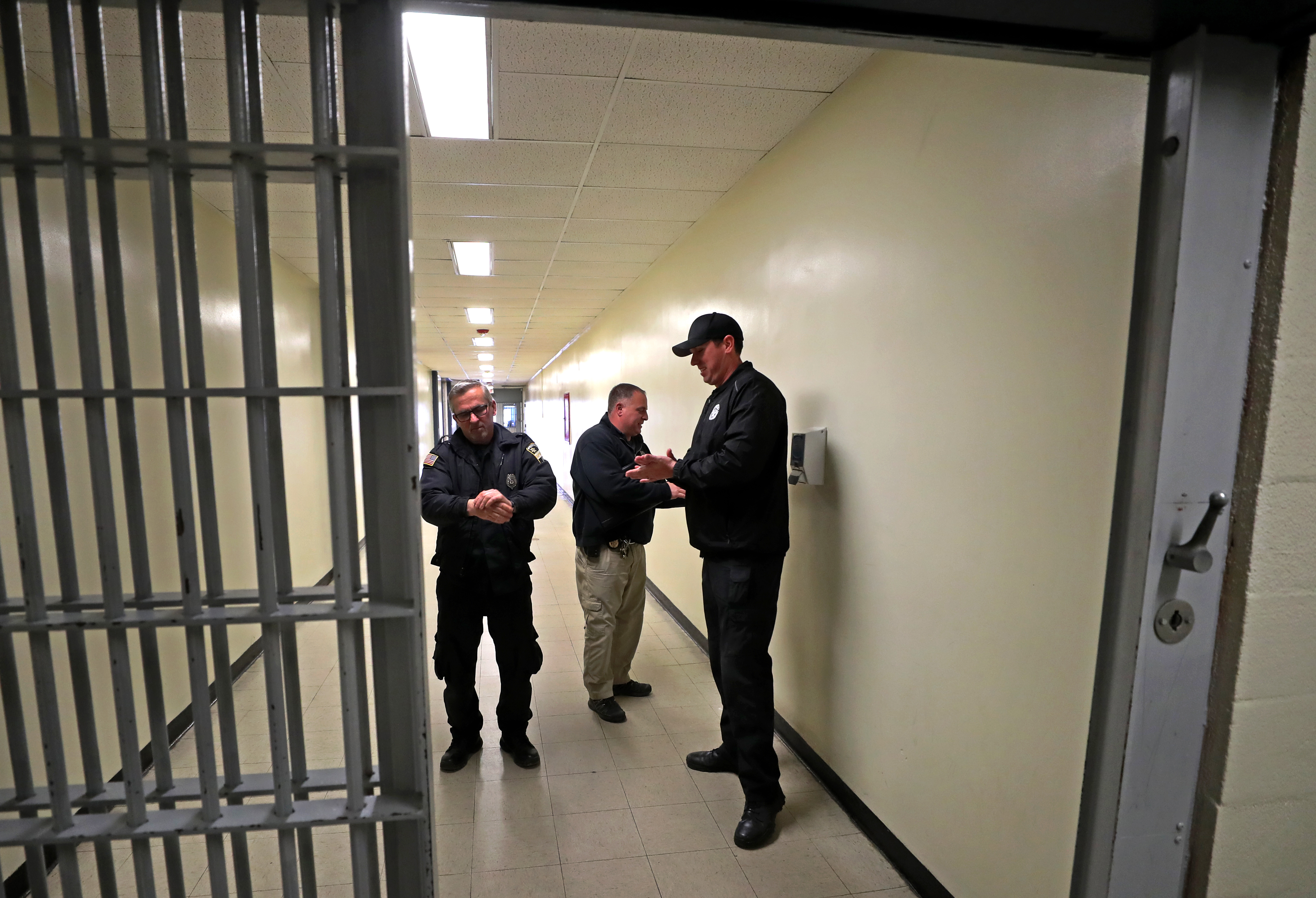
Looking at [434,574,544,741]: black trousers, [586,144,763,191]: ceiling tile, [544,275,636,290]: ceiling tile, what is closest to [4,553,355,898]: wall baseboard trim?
[434,574,544,741]: black trousers

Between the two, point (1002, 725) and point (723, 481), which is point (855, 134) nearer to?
point (723, 481)

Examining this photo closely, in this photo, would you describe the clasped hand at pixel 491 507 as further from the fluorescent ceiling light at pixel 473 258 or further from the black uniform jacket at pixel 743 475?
the fluorescent ceiling light at pixel 473 258

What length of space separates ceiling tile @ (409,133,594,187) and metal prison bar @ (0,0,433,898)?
1.91m

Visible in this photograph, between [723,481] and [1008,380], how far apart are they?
0.96 m

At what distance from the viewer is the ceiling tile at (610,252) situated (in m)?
4.77

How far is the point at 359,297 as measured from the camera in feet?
3.76

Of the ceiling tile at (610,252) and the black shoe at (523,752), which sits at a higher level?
the ceiling tile at (610,252)

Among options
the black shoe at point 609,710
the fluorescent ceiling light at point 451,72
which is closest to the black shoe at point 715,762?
the black shoe at point 609,710

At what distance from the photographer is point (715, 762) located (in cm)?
277

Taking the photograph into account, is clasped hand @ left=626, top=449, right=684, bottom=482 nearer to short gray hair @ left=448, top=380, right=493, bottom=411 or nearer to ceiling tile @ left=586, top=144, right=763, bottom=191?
short gray hair @ left=448, top=380, right=493, bottom=411

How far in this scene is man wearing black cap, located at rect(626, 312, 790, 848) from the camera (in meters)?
2.35

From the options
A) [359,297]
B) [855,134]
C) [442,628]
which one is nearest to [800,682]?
[442,628]

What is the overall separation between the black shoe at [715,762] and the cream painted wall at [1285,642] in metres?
1.75

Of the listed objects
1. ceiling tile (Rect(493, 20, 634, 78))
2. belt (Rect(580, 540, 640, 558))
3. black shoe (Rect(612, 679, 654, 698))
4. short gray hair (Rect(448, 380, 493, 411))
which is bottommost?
black shoe (Rect(612, 679, 654, 698))
